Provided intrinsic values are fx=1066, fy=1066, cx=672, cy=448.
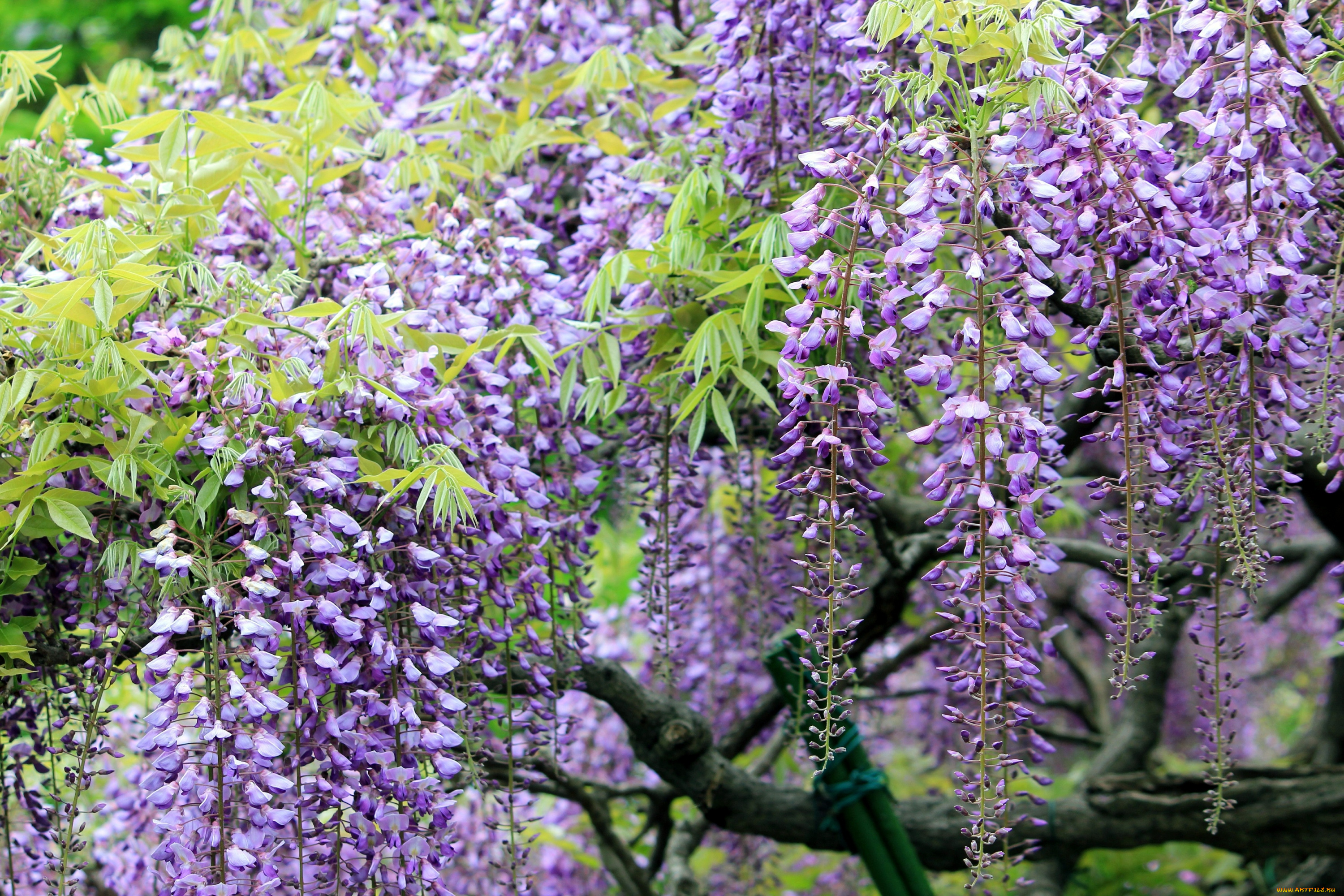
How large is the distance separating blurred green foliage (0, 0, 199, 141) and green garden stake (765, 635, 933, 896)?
7.25 meters

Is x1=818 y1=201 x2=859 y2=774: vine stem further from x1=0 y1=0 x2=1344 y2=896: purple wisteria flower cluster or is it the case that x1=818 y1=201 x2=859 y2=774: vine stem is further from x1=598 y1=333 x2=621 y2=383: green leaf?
x1=598 y1=333 x2=621 y2=383: green leaf

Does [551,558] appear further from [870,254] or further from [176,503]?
[870,254]

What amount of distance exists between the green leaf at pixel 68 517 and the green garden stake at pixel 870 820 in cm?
129

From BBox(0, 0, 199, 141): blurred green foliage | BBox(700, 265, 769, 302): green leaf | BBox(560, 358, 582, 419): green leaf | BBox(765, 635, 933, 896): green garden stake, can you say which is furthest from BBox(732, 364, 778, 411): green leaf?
BBox(0, 0, 199, 141): blurred green foliage

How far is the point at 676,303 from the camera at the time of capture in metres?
1.91

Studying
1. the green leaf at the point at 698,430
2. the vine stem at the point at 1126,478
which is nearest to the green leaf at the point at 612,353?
the green leaf at the point at 698,430

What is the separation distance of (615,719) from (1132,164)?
278 centimetres

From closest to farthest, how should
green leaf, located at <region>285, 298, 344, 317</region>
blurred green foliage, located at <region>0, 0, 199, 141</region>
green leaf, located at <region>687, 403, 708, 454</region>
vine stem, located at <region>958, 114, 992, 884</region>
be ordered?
vine stem, located at <region>958, 114, 992, 884</region> → green leaf, located at <region>285, 298, 344, 317</region> → green leaf, located at <region>687, 403, 708, 454</region> → blurred green foliage, located at <region>0, 0, 199, 141</region>

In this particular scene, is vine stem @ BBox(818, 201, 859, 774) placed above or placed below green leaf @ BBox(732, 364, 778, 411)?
below

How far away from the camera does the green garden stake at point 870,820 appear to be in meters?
2.25

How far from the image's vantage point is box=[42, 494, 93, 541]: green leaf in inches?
55.5

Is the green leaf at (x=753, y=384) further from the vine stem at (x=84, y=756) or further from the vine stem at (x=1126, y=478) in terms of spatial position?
the vine stem at (x=84, y=756)

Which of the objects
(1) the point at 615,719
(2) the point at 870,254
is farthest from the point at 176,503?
(1) the point at 615,719

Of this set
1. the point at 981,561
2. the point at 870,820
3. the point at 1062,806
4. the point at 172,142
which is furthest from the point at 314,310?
the point at 1062,806
